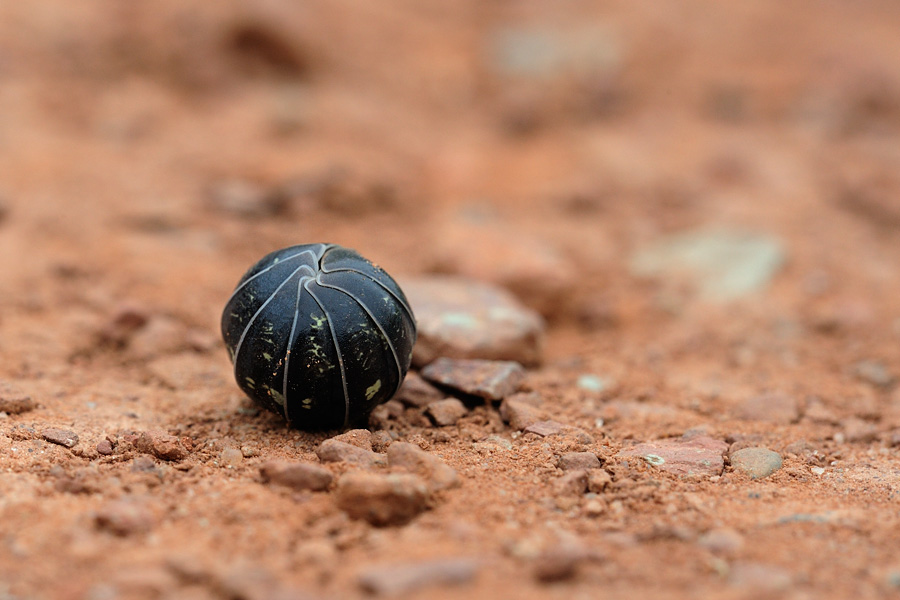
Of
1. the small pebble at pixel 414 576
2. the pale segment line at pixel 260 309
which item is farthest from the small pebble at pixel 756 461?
the pale segment line at pixel 260 309

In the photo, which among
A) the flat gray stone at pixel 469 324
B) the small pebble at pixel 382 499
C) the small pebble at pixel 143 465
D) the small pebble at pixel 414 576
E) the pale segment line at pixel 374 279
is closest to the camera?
the small pebble at pixel 414 576

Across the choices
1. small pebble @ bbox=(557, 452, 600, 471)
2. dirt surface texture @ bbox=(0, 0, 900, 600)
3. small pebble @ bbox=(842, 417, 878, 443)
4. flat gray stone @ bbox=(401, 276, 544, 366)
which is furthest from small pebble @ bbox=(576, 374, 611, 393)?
small pebble @ bbox=(842, 417, 878, 443)

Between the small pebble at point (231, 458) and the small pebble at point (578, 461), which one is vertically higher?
the small pebble at point (578, 461)

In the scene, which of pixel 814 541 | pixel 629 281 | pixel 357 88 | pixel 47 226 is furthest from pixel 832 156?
pixel 47 226

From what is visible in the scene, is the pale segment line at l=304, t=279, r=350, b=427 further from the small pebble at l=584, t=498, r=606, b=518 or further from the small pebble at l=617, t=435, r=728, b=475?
the small pebble at l=617, t=435, r=728, b=475

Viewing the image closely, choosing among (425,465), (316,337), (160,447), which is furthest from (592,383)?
(160,447)

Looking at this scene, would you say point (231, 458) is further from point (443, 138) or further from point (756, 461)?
point (443, 138)

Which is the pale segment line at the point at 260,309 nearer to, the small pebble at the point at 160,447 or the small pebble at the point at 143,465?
the small pebble at the point at 160,447
